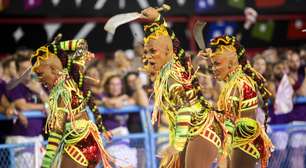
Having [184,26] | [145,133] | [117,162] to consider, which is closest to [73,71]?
[117,162]

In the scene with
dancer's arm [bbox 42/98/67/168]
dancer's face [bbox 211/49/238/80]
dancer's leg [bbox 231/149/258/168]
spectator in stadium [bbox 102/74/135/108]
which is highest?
dancer's face [bbox 211/49/238/80]

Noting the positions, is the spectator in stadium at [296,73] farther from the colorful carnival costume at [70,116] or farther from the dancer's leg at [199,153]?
the colorful carnival costume at [70,116]

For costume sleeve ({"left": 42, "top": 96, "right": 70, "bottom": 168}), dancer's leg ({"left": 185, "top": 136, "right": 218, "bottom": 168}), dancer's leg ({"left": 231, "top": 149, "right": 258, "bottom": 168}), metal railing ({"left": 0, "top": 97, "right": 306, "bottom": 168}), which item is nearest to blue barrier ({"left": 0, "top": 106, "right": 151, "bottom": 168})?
metal railing ({"left": 0, "top": 97, "right": 306, "bottom": 168})

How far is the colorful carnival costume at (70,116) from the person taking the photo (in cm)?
876

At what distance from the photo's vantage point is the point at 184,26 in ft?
49.8

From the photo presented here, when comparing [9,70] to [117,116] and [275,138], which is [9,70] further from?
[275,138]

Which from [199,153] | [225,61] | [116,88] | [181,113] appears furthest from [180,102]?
[116,88]

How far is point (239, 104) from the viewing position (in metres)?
9.27

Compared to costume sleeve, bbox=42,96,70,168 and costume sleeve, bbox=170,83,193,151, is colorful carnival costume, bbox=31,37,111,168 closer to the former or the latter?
costume sleeve, bbox=42,96,70,168

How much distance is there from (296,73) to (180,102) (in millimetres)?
5052

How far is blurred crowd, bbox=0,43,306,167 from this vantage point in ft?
36.9

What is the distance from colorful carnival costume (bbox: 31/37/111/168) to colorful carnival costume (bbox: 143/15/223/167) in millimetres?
662

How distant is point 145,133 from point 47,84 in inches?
94.9

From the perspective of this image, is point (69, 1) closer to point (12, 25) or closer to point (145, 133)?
point (12, 25)
